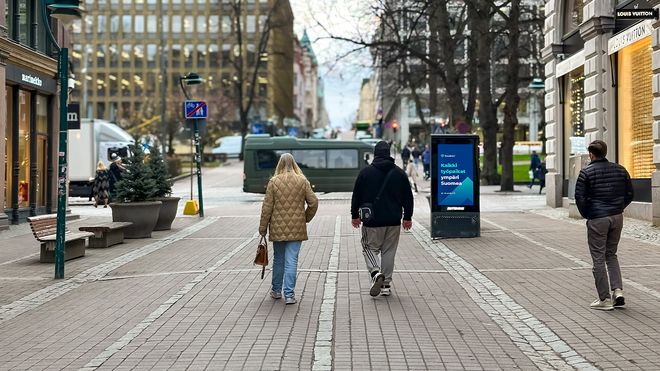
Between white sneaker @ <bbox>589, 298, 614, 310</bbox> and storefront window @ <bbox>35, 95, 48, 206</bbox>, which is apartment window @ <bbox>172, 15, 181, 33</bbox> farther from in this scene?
white sneaker @ <bbox>589, 298, 614, 310</bbox>

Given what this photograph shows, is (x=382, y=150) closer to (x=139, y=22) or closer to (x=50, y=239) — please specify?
(x=50, y=239)

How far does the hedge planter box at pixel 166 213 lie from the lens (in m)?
19.7

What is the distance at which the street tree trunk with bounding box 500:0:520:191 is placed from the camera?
1316 inches

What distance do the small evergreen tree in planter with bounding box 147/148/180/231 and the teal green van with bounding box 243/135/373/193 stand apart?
18180 millimetres

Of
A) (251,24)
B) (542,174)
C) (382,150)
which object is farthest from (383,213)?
(251,24)

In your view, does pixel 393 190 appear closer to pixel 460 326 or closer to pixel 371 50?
pixel 460 326

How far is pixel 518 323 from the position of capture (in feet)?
28.0

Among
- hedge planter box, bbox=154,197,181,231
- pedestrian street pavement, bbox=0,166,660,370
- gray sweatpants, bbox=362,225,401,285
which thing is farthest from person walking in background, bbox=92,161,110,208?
gray sweatpants, bbox=362,225,401,285

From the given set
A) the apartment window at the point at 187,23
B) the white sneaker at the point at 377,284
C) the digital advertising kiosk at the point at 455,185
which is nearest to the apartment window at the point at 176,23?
the apartment window at the point at 187,23

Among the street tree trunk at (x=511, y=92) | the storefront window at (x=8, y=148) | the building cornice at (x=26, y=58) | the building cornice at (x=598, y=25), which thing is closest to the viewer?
the building cornice at (x=26, y=58)

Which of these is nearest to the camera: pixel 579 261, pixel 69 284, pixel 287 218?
pixel 287 218

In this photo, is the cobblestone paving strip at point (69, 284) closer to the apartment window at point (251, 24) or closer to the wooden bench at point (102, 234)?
the wooden bench at point (102, 234)

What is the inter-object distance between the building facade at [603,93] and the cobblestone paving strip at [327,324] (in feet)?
30.9

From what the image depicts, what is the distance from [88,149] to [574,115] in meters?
22.7
